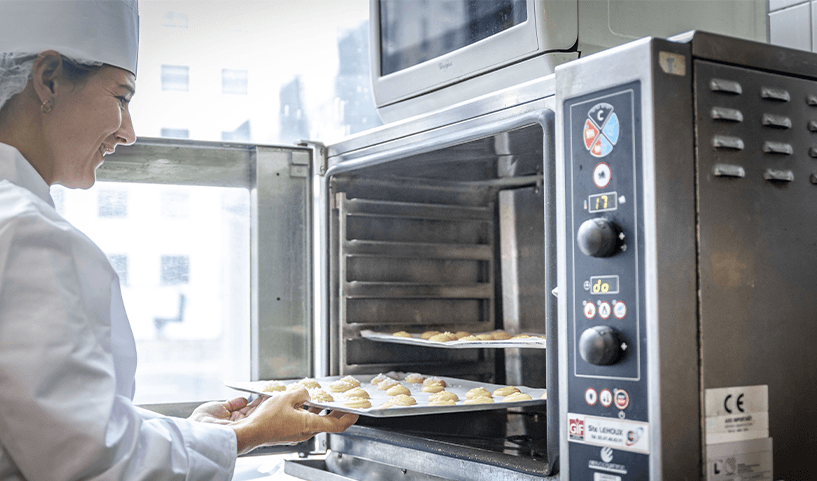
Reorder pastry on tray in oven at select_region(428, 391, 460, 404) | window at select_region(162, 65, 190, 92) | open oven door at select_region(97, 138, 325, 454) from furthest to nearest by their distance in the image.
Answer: window at select_region(162, 65, 190, 92), open oven door at select_region(97, 138, 325, 454), pastry on tray in oven at select_region(428, 391, 460, 404)

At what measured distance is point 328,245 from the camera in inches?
81.7

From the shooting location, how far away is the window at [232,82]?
3816mm

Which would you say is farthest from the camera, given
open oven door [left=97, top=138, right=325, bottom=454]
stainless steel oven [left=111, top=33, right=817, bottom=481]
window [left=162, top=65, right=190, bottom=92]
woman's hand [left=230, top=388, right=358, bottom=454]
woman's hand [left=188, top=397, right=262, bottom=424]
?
window [left=162, top=65, right=190, bottom=92]

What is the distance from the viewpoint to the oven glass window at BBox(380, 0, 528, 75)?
1.56 m

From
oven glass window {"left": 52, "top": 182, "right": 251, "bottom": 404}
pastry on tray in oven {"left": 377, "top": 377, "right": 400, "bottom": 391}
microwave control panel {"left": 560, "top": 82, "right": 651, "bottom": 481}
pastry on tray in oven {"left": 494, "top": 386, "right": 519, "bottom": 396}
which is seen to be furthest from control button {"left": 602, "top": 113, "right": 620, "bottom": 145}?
oven glass window {"left": 52, "top": 182, "right": 251, "bottom": 404}

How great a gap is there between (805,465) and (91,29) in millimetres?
1298

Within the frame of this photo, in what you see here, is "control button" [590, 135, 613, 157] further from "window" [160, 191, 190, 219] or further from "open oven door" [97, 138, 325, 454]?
"window" [160, 191, 190, 219]

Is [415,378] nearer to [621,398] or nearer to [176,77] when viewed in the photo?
[621,398]

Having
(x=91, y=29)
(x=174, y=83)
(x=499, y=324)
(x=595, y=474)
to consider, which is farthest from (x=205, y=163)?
(x=174, y=83)

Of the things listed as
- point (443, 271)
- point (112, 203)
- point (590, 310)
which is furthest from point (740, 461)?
point (112, 203)

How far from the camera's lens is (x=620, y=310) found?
3.56 ft

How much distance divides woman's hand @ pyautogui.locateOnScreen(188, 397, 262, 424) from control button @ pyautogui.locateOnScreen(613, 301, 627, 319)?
0.79m

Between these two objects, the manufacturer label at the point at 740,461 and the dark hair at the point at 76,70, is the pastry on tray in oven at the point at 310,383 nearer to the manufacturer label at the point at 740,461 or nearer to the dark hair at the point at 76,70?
the dark hair at the point at 76,70

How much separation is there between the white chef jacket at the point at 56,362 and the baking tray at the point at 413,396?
1.67 ft
